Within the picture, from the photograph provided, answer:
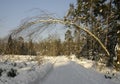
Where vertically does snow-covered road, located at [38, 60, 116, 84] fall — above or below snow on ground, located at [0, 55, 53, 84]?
below

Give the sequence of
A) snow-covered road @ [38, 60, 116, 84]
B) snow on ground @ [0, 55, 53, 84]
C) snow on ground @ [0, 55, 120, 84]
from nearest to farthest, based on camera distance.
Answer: snow on ground @ [0, 55, 53, 84] < snow on ground @ [0, 55, 120, 84] < snow-covered road @ [38, 60, 116, 84]

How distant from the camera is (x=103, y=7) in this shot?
3092 cm

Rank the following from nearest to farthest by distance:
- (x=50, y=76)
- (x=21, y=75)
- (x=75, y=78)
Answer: (x=21, y=75) < (x=75, y=78) < (x=50, y=76)

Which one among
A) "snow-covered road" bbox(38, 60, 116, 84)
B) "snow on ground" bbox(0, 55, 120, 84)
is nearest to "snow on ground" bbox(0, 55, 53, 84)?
"snow on ground" bbox(0, 55, 120, 84)

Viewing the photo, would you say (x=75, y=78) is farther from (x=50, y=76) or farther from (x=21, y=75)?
(x=21, y=75)

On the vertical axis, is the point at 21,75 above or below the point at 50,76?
above

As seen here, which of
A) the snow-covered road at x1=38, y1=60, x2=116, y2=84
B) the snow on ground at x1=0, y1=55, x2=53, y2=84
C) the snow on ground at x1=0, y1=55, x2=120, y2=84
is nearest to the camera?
the snow on ground at x1=0, y1=55, x2=53, y2=84

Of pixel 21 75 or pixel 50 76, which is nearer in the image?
pixel 21 75

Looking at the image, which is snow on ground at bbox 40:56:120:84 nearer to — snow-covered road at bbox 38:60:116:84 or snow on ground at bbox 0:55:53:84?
snow-covered road at bbox 38:60:116:84

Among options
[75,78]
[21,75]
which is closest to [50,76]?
[75,78]

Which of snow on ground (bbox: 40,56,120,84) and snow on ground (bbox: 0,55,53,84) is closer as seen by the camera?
snow on ground (bbox: 0,55,53,84)

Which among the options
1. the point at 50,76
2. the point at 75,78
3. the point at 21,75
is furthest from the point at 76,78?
the point at 21,75

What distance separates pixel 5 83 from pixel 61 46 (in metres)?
96.6

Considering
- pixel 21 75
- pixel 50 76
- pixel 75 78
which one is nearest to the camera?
pixel 21 75
